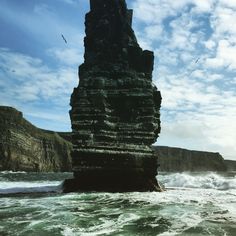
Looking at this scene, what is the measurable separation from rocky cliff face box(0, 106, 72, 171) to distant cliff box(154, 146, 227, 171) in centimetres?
6196

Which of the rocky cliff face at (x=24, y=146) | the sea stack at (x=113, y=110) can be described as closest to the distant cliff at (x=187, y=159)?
the rocky cliff face at (x=24, y=146)

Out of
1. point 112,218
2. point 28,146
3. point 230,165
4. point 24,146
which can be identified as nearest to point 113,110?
point 112,218

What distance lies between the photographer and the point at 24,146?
99250mm

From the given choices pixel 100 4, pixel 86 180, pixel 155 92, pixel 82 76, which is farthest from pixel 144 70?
pixel 86 180

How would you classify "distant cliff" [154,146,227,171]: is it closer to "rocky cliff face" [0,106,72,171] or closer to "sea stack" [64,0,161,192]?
"rocky cliff face" [0,106,72,171]

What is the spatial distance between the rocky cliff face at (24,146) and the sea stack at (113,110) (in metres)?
64.2

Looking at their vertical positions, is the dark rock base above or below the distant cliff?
below

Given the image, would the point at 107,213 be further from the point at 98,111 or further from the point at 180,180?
the point at 180,180

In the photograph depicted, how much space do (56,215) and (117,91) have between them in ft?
61.4

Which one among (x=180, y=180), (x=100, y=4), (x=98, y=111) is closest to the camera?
(x=98, y=111)

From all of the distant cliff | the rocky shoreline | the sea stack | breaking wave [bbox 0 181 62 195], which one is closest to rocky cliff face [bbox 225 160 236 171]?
the distant cliff

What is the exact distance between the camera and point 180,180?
4572 cm

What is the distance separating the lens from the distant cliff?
6388 inches

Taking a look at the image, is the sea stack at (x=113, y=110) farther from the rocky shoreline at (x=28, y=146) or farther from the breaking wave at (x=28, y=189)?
the rocky shoreline at (x=28, y=146)
